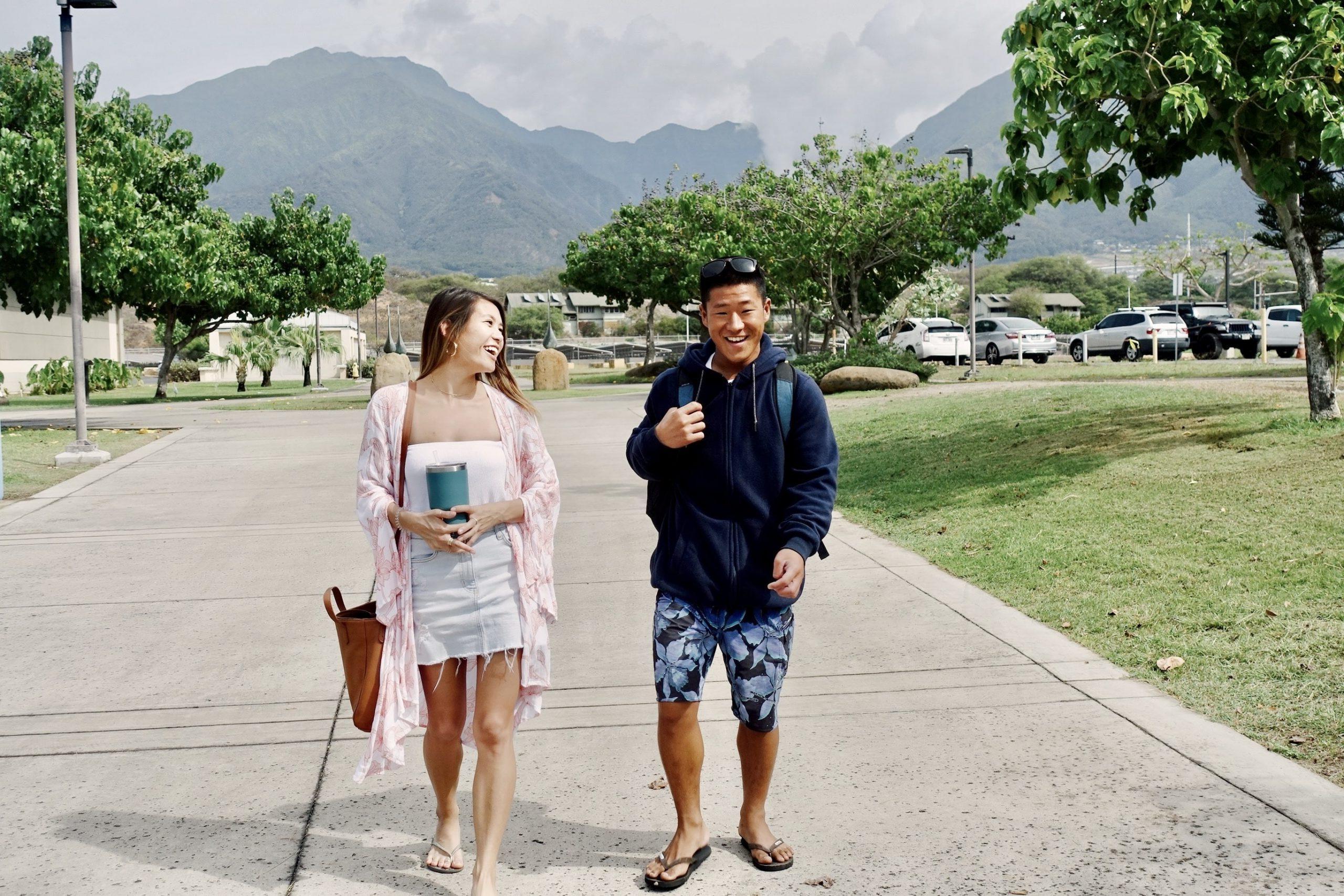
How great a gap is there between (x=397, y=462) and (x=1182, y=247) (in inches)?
2903

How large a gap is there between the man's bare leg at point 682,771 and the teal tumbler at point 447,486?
84 centimetres

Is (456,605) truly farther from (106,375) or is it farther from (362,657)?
(106,375)

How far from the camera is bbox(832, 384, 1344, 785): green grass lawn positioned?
18.2ft

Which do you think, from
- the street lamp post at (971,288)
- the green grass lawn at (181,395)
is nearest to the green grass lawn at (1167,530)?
Answer: the street lamp post at (971,288)

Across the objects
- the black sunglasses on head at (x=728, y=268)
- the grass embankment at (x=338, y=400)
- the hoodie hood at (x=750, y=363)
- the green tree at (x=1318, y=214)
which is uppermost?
the green tree at (x=1318, y=214)

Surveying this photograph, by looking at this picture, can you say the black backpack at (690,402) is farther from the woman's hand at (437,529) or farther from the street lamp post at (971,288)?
the street lamp post at (971,288)

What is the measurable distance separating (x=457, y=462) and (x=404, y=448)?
196mm

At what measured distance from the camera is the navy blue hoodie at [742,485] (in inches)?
141

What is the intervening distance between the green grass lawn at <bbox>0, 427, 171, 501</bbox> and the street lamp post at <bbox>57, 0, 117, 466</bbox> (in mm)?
300

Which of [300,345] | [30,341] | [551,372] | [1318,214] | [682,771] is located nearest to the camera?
[682,771]

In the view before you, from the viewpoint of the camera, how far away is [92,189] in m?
20.6

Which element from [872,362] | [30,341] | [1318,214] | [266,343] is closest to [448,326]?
[1318,214]

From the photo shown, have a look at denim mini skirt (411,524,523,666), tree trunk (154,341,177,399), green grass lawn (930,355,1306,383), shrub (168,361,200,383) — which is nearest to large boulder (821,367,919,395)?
green grass lawn (930,355,1306,383)

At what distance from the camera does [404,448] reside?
365cm
